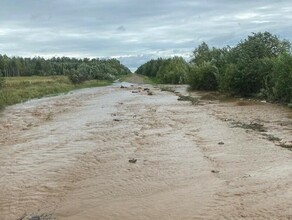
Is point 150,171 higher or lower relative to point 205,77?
lower

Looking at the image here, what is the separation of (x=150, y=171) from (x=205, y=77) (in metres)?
51.8

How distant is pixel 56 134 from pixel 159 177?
11937 mm

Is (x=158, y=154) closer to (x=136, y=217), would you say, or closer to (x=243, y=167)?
(x=243, y=167)

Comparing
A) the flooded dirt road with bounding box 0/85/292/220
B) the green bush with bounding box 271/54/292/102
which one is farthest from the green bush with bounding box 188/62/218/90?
the flooded dirt road with bounding box 0/85/292/220

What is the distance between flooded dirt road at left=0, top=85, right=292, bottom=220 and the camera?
10180 mm

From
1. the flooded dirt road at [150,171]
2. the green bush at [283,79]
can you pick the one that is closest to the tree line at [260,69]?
the green bush at [283,79]

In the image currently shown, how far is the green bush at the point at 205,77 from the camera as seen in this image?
6204cm

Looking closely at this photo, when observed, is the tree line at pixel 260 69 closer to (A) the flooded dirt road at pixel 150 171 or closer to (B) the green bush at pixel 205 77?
(B) the green bush at pixel 205 77

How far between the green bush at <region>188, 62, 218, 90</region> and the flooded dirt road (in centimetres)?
3672

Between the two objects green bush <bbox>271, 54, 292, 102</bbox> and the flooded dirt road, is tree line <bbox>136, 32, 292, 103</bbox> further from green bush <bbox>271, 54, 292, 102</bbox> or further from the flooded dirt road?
the flooded dirt road

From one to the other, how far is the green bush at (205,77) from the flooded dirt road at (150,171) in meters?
36.7

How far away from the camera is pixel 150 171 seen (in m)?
14.0

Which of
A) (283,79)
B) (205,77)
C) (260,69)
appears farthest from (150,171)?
(205,77)

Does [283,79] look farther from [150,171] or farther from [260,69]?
[150,171]
